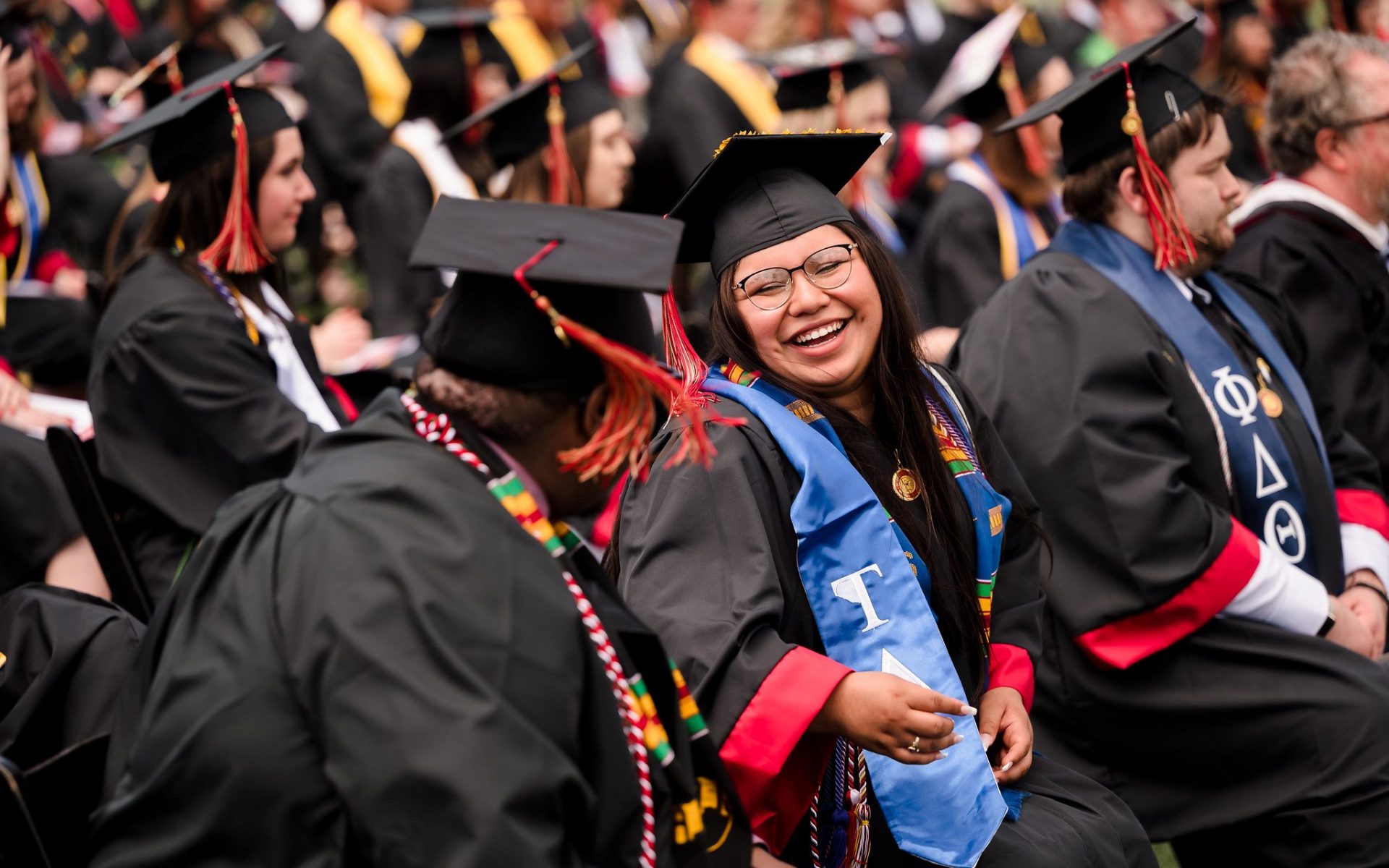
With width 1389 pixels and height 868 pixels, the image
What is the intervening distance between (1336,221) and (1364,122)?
31 centimetres

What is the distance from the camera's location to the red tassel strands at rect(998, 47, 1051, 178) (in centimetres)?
598

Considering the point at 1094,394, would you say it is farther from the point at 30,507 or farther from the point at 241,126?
the point at 30,507

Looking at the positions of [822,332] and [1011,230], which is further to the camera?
[1011,230]

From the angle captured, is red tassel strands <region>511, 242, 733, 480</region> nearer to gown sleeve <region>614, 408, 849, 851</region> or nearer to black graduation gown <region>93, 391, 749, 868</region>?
black graduation gown <region>93, 391, 749, 868</region>

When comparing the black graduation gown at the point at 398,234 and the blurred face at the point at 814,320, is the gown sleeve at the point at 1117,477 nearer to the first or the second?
the blurred face at the point at 814,320

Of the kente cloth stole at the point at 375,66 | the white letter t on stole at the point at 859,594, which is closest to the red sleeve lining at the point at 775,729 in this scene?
the white letter t on stole at the point at 859,594

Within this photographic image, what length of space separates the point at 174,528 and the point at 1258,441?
2853 mm

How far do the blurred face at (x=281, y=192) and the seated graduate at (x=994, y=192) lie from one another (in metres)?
2.66

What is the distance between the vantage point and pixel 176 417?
159 inches

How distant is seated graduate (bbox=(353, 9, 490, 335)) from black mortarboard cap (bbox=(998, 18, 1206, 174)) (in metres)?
3.71

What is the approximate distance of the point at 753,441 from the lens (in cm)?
281

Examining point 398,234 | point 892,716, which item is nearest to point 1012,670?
point 892,716

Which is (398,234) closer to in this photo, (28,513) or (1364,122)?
(28,513)

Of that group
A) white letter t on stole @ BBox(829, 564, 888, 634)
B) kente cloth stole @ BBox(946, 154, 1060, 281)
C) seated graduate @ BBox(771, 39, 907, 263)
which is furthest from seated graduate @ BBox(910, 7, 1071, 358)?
white letter t on stole @ BBox(829, 564, 888, 634)
